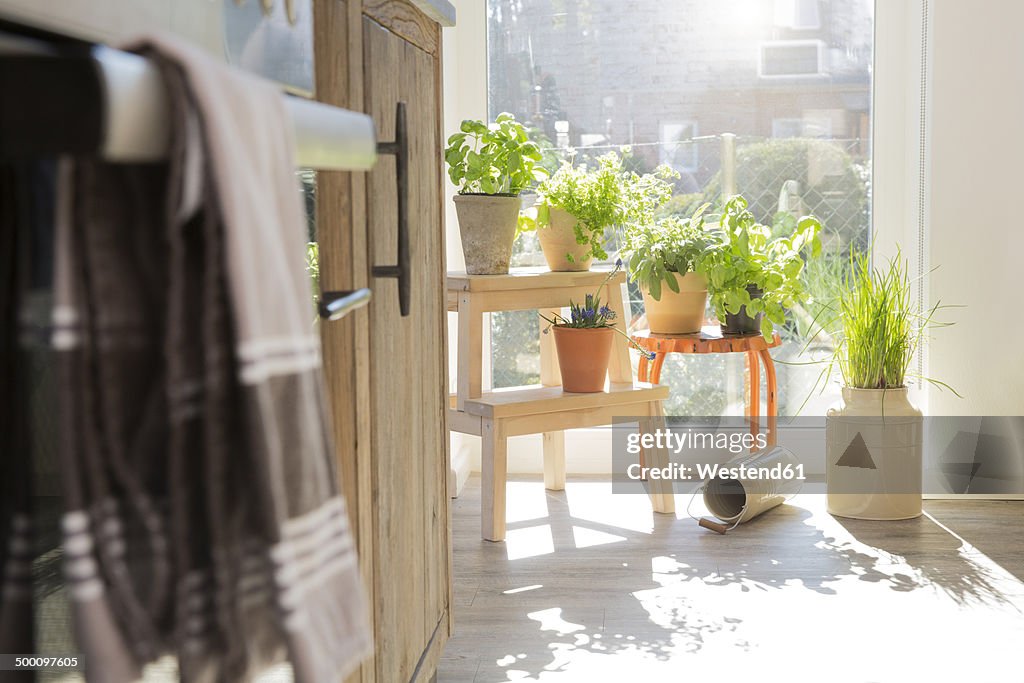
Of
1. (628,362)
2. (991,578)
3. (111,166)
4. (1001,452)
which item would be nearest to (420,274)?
(111,166)

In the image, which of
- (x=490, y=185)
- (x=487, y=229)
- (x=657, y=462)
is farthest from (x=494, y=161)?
(x=657, y=462)

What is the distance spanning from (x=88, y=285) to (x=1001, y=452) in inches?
126

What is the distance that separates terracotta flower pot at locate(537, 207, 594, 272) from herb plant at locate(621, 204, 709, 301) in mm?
146

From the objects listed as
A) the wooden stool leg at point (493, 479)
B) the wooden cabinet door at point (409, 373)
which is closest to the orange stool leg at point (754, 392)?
the wooden stool leg at point (493, 479)

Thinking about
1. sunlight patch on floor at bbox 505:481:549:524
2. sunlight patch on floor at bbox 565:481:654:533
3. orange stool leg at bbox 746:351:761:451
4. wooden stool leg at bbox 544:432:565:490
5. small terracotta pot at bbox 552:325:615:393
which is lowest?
sunlight patch on floor at bbox 505:481:549:524

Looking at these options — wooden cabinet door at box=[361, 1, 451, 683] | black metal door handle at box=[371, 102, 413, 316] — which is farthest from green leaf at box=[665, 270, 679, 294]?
black metal door handle at box=[371, 102, 413, 316]

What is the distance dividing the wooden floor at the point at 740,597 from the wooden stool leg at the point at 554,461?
0.56 feet

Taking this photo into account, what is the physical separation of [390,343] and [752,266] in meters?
1.73

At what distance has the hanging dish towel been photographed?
481 mm

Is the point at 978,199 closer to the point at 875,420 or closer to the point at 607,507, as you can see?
the point at 875,420

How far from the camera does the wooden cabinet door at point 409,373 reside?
53.7 inches

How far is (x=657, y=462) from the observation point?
9.89ft
